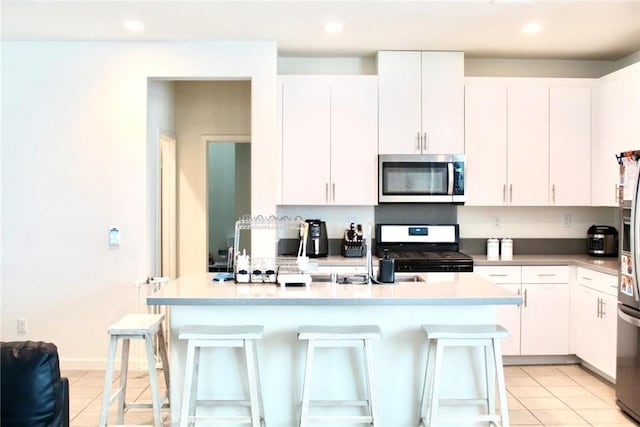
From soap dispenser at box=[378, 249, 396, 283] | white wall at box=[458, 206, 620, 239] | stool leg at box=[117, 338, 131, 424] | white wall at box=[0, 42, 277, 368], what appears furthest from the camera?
white wall at box=[458, 206, 620, 239]

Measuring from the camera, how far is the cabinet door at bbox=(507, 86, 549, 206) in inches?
175

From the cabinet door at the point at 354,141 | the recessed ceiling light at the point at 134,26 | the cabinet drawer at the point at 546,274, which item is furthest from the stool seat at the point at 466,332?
the recessed ceiling light at the point at 134,26

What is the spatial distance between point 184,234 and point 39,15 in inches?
97.9

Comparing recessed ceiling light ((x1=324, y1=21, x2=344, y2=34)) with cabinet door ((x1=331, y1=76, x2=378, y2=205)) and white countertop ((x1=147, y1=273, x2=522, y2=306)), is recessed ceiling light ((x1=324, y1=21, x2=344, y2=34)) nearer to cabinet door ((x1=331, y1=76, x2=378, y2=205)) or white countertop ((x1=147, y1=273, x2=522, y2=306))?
cabinet door ((x1=331, y1=76, x2=378, y2=205))

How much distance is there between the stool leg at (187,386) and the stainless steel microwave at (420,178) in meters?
2.32

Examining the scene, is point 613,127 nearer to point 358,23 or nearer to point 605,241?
point 605,241

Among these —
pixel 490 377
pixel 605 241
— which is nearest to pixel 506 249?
pixel 605 241

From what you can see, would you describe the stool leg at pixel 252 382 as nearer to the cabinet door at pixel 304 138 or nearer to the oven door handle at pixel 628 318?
the cabinet door at pixel 304 138

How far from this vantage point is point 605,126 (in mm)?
4336

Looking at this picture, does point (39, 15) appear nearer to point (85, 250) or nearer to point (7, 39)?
point (7, 39)

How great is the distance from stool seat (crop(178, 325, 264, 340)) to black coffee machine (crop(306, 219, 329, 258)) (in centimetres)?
175

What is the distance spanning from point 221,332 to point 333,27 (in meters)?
2.40

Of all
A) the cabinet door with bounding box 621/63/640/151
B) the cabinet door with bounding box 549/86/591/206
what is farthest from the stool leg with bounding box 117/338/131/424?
the cabinet door with bounding box 621/63/640/151

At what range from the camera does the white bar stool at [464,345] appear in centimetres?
259
